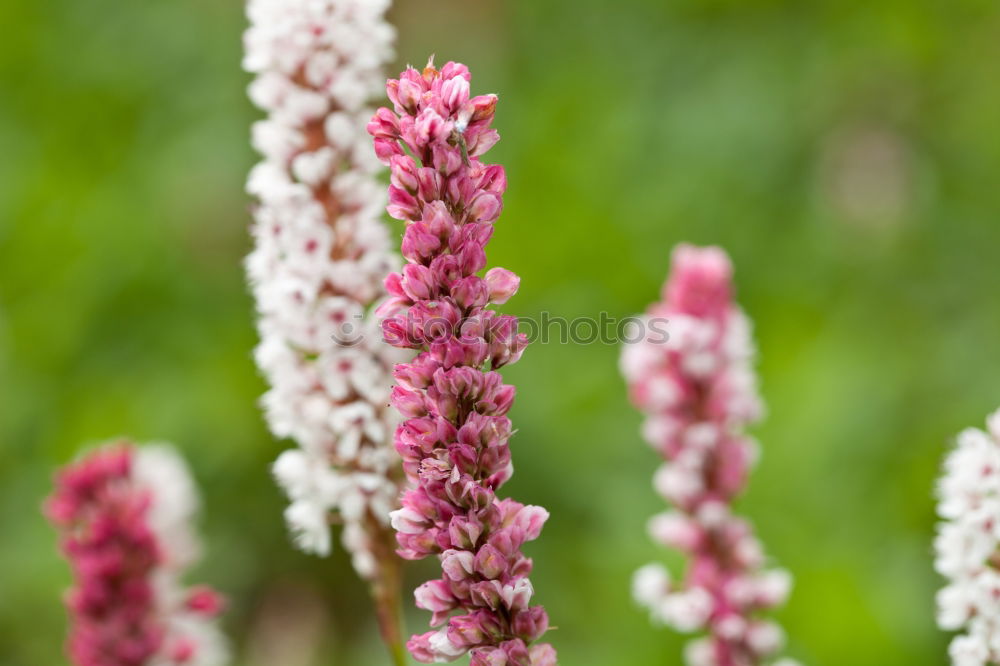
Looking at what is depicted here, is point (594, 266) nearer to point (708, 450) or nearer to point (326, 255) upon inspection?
point (708, 450)

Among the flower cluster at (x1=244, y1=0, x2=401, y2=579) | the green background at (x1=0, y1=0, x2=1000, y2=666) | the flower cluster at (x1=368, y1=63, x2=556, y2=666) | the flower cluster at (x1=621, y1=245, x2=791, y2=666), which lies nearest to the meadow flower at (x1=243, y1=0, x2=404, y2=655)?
the flower cluster at (x1=244, y1=0, x2=401, y2=579)

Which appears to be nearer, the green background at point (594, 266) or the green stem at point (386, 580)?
the green stem at point (386, 580)

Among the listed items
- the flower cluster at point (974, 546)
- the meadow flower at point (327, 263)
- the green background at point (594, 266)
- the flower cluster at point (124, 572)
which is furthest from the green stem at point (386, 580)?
the green background at point (594, 266)

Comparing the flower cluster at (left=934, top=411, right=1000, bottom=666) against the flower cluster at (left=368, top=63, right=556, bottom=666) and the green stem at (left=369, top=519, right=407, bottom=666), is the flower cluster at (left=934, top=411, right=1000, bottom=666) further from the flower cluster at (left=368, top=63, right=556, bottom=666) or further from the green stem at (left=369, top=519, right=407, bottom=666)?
the green stem at (left=369, top=519, right=407, bottom=666)

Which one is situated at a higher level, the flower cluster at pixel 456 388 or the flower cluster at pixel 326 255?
the flower cluster at pixel 326 255

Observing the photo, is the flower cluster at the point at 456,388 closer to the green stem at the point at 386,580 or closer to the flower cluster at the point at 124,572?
the green stem at the point at 386,580

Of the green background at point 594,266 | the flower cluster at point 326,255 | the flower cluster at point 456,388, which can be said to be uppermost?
the green background at point 594,266
